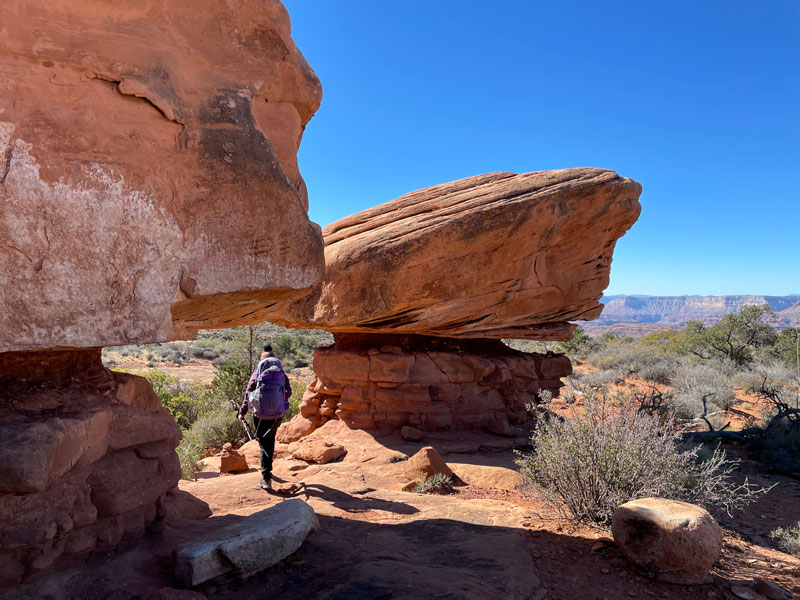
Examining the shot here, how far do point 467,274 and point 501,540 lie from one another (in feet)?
11.8

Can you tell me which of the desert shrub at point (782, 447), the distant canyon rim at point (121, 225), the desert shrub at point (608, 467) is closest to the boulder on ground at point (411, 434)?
the desert shrub at point (608, 467)

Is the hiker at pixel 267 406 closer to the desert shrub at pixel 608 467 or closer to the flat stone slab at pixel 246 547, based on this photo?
the flat stone slab at pixel 246 547

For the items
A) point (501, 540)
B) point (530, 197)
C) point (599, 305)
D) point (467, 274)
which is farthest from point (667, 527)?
point (599, 305)

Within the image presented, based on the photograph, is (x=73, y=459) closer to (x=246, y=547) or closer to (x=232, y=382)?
(x=246, y=547)

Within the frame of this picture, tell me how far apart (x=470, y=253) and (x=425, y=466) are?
9.31 feet

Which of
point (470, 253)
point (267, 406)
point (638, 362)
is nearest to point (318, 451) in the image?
point (267, 406)

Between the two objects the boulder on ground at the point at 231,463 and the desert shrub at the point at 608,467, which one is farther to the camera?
the boulder on ground at the point at 231,463

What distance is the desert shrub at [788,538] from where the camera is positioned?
4320 millimetres

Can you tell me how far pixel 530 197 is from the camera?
6.64 m

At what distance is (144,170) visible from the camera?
265 centimetres

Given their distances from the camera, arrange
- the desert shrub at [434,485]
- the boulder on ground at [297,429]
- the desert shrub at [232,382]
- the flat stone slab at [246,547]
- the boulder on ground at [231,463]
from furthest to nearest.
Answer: the desert shrub at [232,382] → the boulder on ground at [297,429] → the boulder on ground at [231,463] → the desert shrub at [434,485] → the flat stone slab at [246,547]

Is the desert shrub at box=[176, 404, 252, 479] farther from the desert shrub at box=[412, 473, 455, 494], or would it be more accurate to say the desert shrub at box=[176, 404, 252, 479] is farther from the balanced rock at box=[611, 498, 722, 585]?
the balanced rock at box=[611, 498, 722, 585]

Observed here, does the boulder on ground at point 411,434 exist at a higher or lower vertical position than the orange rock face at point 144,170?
lower

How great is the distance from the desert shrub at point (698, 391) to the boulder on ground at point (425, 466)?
5.88 meters
